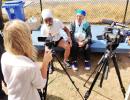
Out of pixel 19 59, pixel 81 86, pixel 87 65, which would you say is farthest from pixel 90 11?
pixel 19 59

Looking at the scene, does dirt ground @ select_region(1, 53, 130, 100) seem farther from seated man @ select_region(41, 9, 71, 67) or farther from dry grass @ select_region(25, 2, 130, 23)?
dry grass @ select_region(25, 2, 130, 23)

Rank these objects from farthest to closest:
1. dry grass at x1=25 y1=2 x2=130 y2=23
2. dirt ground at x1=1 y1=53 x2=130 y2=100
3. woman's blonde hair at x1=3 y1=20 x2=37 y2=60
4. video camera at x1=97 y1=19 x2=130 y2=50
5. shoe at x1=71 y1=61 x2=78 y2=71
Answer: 1. dry grass at x1=25 y1=2 x2=130 y2=23
2. shoe at x1=71 y1=61 x2=78 y2=71
3. dirt ground at x1=1 y1=53 x2=130 y2=100
4. video camera at x1=97 y1=19 x2=130 y2=50
5. woman's blonde hair at x1=3 y1=20 x2=37 y2=60

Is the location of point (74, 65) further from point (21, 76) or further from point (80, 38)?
point (21, 76)

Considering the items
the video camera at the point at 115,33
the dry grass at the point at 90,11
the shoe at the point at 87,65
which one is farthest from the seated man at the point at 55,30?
the dry grass at the point at 90,11

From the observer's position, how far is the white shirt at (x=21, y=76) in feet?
6.95

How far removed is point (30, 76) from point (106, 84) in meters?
2.83

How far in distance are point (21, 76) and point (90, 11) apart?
6.79m

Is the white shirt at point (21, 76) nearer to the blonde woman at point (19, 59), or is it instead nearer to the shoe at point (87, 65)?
the blonde woman at point (19, 59)

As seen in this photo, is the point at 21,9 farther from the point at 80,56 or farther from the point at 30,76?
the point at 30,76

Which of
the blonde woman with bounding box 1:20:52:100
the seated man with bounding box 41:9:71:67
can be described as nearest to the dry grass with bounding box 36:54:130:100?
the seated man with bounding box 41:9:71:67

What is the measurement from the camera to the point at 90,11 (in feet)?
28.2

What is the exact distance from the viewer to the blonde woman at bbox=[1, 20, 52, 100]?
2.10 metres

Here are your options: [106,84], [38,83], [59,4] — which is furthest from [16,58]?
[59,4]

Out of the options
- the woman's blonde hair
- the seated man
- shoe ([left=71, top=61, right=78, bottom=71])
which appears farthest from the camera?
shoe ([left=71, top=61, right=78, bottom=71])
